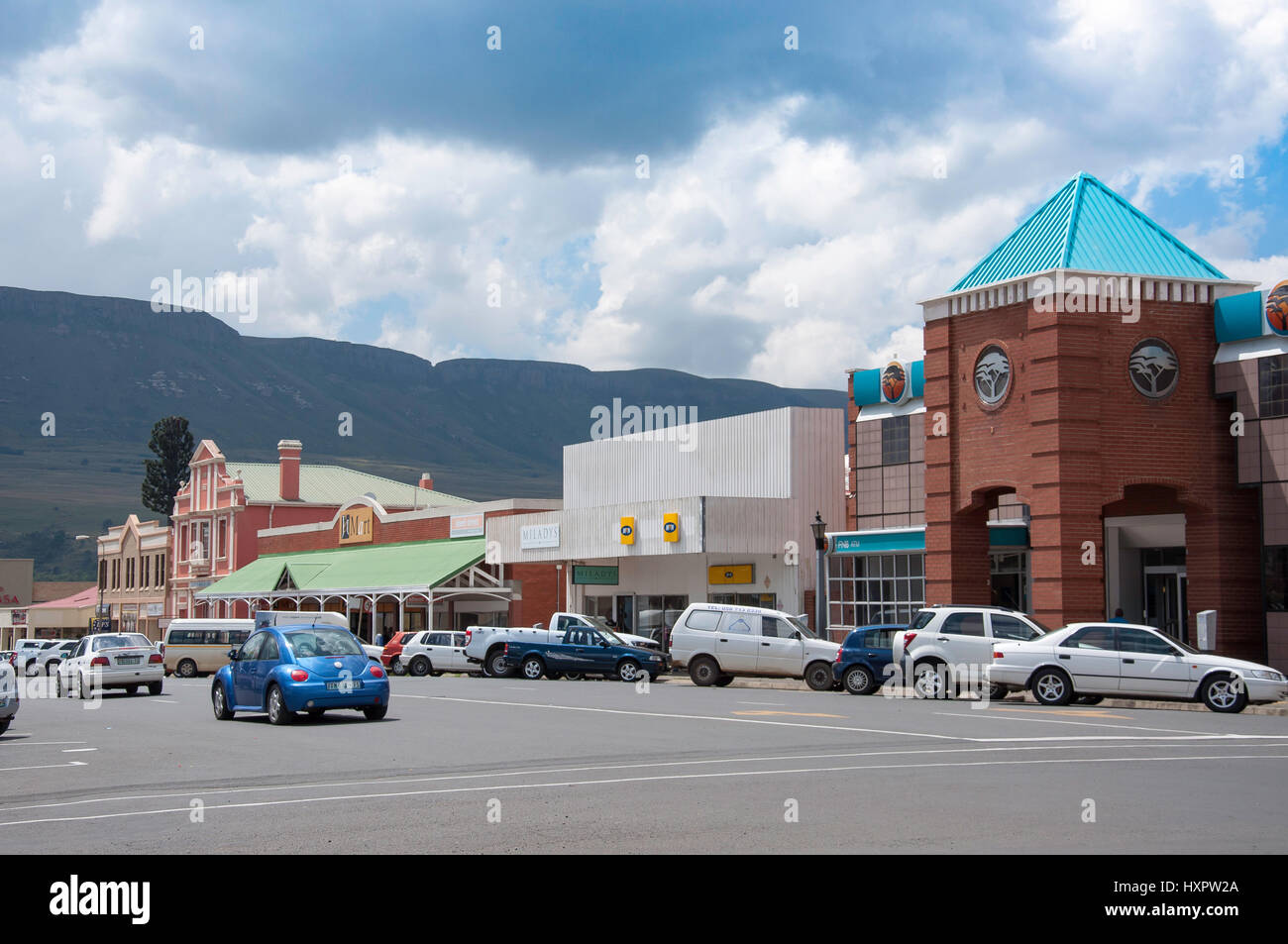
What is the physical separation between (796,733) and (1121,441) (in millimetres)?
15433

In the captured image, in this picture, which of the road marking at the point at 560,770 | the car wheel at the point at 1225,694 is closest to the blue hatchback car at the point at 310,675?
the road marking at the point at 560,770

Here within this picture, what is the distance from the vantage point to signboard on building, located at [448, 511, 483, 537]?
54.4 m

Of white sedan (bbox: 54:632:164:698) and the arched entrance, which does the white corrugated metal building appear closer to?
the arched entrance

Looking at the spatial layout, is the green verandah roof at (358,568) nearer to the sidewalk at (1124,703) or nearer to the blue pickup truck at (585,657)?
the blue pickup truck at (585,657)

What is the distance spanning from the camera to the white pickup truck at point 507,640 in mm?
35344

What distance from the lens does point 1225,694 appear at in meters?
21.5

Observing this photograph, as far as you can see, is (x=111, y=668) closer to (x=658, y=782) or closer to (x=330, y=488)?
(x=658, y=782)

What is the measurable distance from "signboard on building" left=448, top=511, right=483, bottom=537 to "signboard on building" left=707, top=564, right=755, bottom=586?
13.7 meters

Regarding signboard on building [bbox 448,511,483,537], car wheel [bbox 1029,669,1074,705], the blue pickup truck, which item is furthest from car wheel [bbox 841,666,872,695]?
signboard on building [bbox 448,511,483,537]

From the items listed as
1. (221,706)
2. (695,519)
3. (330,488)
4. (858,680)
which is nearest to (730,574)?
(695,519)

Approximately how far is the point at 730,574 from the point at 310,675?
80.7 ft

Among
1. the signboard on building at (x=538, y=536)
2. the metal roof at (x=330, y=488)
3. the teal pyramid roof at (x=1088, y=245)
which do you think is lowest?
the signboard on building at (x=538, y=536)

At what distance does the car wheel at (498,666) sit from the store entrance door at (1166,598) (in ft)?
53.8
